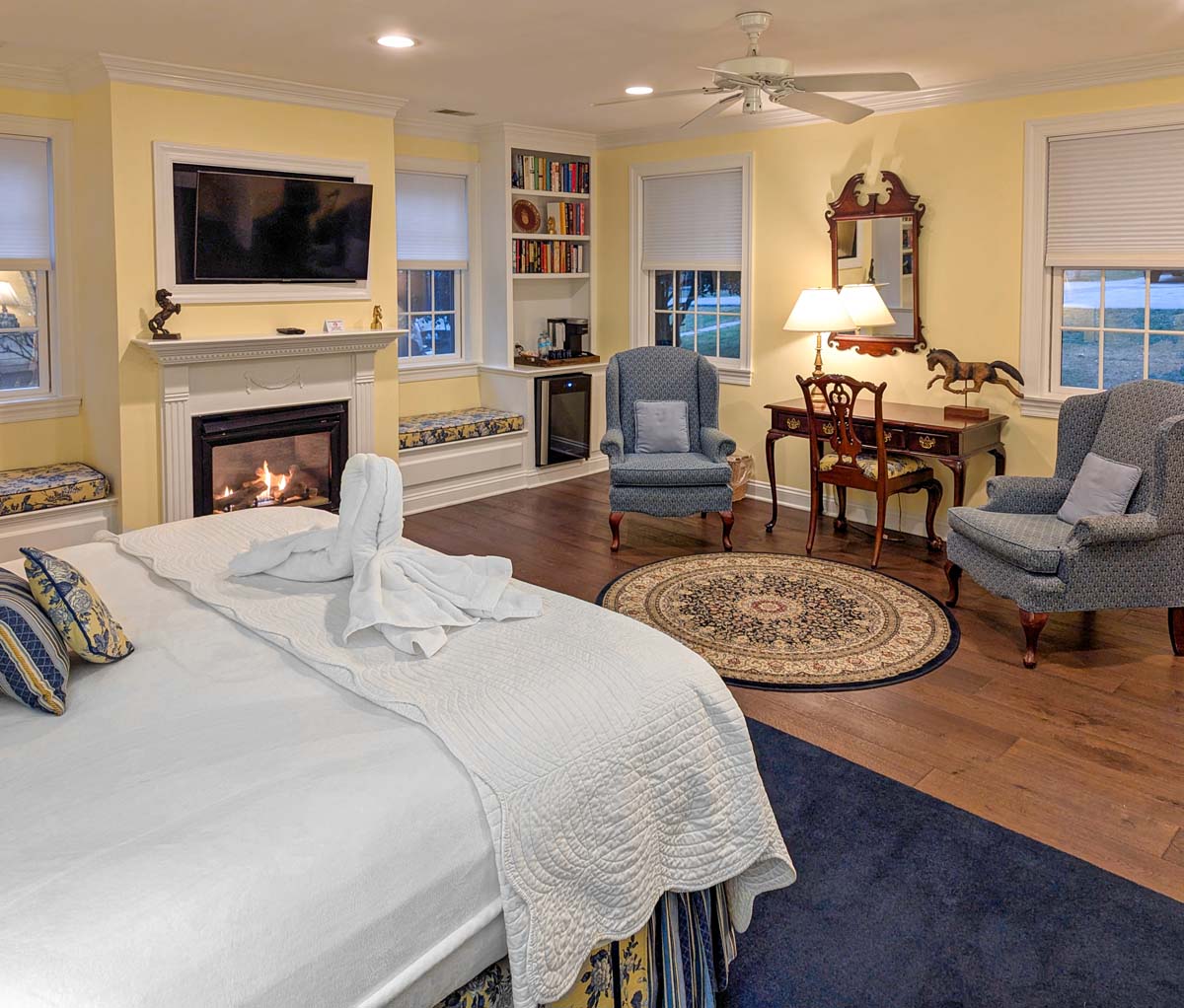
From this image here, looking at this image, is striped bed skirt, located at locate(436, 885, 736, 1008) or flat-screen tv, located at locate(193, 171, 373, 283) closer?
striped bed skirt, located at locate(436, 885, 736, 1008)

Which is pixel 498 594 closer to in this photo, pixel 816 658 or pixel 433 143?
pixel 816 658

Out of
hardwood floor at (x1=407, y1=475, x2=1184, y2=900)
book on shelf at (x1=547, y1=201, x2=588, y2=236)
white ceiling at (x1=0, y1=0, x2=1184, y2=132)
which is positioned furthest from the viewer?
book on shelf at (x1=547, y1=201, x2=588, y2=236)

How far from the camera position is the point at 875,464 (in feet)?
17.2

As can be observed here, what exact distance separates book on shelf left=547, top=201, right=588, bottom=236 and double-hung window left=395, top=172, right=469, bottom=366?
64 centimetres

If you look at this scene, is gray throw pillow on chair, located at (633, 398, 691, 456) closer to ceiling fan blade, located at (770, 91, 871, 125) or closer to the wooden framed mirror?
the wooden framed mirror

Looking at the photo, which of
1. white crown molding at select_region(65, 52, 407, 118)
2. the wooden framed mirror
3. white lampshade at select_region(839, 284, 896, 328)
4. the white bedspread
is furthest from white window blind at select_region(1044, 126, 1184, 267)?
the white bedspread

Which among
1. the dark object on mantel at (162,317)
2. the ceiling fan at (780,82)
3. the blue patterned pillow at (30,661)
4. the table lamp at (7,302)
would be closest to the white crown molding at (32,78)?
the table lamp at (7,302)

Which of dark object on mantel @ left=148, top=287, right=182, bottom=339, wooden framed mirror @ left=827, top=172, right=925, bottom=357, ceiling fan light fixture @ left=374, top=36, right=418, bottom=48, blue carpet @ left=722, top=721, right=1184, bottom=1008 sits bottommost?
blue carpet @ left=722, top=721, right=1184, bottom=1008

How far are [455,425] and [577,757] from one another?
16.2ft

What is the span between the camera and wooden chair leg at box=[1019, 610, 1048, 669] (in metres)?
3.91

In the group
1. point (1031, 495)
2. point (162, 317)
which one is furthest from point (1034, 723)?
point (162, 317)

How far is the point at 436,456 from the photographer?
6.43 m

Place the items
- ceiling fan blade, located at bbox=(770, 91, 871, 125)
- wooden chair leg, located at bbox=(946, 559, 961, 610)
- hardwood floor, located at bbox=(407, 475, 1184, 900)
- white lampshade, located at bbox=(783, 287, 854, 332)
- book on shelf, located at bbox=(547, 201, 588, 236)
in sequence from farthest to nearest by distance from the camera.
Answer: book on shelf, located at bbox=(547, 201, 588, 236) → white lampshade, located at bbox=(783, 287, 854, 332) → wooden chair leg, located at bbox=(946, 559, 961, 610) → ceiling fan blade, located at bbox=(770, 91, 871, 125) → hardwood floor, located at bbox=(407, 475, 1184, 900)

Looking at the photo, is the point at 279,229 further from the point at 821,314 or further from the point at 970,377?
the point at 970,377
